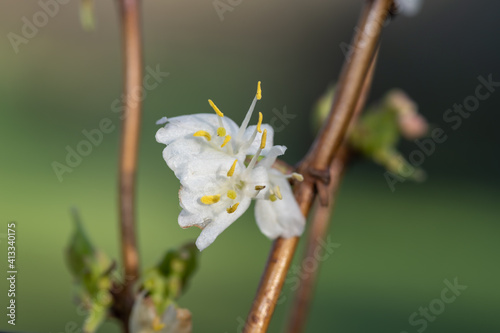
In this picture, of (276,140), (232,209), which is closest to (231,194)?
(232,209)

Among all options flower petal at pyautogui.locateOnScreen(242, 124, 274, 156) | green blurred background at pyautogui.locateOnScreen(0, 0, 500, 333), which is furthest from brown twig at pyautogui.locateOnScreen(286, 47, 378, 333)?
green blurred background at pyautogui.locateOnScreen(0, 0, 500, 333)

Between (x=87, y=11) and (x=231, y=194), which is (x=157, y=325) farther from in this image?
(x=87, y=11)

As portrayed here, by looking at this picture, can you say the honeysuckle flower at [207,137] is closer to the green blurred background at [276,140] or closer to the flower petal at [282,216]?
the flower petal at [282,216]

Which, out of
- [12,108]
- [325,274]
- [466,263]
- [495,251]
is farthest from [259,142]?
[12,108]

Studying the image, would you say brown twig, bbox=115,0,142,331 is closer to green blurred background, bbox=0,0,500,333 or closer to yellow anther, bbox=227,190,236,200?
yellow anther, bbox=227,190,236,200

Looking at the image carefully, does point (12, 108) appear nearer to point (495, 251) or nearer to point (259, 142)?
point (495, 251)

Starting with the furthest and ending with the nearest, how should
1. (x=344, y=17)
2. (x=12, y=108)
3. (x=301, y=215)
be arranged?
(x=344, y=17), (x=12, y=108), (x=301, y=215)
